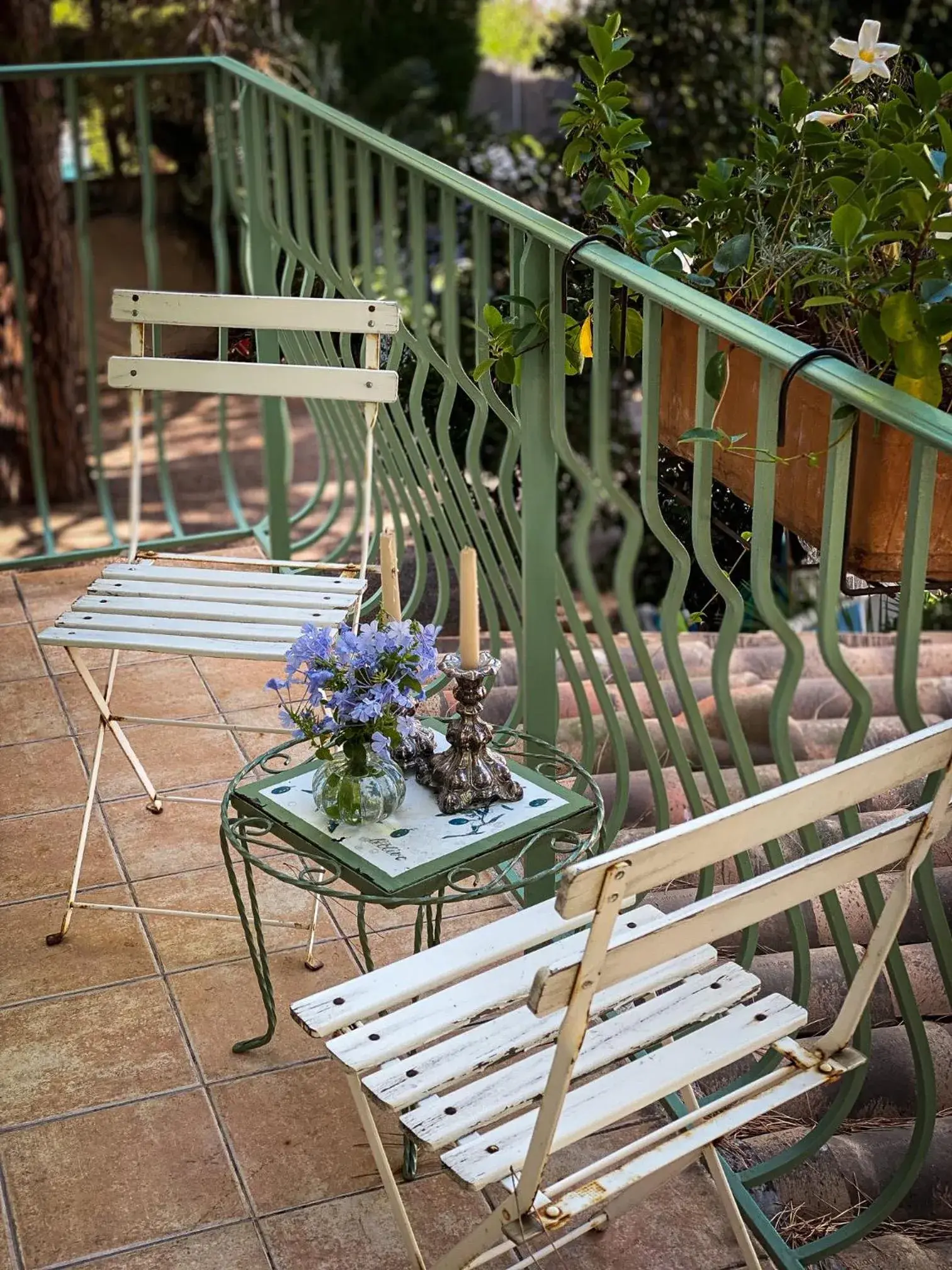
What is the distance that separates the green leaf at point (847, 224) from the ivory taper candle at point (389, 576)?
812mm

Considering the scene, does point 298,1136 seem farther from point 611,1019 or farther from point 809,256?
point 809,256

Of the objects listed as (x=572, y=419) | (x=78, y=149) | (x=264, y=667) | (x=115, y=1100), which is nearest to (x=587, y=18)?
(x=572, y=419)

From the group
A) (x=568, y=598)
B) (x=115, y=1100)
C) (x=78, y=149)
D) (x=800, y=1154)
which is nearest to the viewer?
(x=800, y=1154)

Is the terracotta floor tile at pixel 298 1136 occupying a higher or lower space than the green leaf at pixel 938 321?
lower

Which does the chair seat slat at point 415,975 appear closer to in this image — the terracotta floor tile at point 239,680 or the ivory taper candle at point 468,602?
the ivory taper candle at point 468,602

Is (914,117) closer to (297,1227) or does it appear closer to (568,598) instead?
(568,598)

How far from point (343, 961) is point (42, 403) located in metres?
5.83

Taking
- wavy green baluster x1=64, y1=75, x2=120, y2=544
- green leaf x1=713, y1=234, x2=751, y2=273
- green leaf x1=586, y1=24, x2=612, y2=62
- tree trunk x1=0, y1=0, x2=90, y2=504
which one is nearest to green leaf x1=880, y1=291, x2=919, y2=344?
green leaf x1=713, y1=234, x2=751, y2=273

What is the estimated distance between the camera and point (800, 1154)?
84.2 inches

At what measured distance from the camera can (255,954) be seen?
7.86ft

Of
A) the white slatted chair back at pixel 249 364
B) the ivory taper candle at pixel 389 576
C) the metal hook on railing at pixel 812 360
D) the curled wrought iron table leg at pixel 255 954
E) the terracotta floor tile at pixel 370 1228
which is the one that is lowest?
the terracotta floor tile at pixel 370 1228

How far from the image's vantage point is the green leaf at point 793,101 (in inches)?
83.0

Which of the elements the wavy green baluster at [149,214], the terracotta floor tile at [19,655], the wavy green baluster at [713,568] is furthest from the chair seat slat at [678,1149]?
the wavy green baluster at [149,214]

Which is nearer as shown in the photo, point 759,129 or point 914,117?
point 914,117
